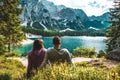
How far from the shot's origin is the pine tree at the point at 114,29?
1807 inches

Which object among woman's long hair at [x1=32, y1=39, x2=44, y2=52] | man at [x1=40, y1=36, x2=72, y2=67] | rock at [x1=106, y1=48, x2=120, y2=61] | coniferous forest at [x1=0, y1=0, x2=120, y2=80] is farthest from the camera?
rock at [x1=106, y1=48, x2=120, y2=61]

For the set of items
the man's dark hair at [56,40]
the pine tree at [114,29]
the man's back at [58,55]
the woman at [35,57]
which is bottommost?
the pine tree at [114,29]

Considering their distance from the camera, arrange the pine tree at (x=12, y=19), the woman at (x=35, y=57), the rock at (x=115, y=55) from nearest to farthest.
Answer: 1. the woman at (x=35, y=57)
2. the rock at (x=115, y=55)
3. the pine tree at (x=12, y=19)

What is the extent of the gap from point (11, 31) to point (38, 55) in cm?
2772

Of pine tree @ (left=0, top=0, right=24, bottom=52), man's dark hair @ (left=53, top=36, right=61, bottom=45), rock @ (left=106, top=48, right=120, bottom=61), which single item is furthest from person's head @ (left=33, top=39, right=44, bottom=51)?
pine tree @ (left=0, top=0, right=24, bottom=52)

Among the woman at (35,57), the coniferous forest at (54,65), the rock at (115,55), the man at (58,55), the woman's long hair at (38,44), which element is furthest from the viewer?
the rock at (115,55)

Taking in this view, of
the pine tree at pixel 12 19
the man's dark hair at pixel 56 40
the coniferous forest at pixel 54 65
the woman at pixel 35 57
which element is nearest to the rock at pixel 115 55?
the coniferous forest at pixel 54 65

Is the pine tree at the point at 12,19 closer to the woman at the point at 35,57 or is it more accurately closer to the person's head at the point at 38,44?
the woman at the point at 35,57

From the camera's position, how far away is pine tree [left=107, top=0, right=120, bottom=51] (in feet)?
151

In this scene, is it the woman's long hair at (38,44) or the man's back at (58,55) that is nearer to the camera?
the man's back at (58,55)

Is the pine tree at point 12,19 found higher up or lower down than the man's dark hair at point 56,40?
lower down

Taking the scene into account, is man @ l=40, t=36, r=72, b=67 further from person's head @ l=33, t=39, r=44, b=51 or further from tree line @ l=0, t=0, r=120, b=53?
tree line @ l=0, t=0, r=120, b=53

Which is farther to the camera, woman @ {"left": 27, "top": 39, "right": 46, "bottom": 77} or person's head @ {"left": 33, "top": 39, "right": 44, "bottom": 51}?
woman @ {"left": 27, "top": 39, "right": 46, "bottom": 77}

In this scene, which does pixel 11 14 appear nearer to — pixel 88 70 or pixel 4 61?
pixel 4 61
